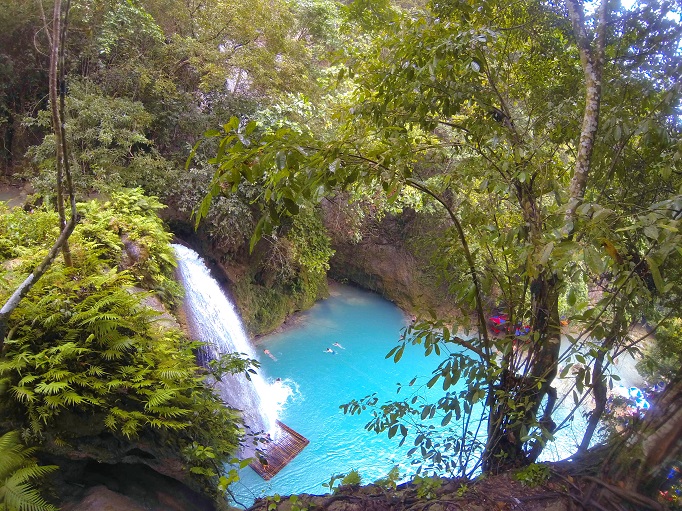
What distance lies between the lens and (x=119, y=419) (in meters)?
2.50

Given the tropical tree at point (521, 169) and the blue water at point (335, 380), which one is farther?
the blue water at point (335, 380)

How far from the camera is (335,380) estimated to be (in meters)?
8.08

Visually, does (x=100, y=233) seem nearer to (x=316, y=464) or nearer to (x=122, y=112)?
(x=122, y=112)

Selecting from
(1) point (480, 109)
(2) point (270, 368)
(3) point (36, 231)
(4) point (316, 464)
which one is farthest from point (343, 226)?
(1) point (480, 109)

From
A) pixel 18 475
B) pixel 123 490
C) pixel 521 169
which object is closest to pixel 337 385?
pixel 123 490

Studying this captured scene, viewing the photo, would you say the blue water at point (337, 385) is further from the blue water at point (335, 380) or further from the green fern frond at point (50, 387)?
the green fern frond at point (50, 387)

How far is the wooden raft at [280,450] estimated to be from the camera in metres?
5.64

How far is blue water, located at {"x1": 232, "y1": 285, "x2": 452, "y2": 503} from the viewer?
19.0 ft

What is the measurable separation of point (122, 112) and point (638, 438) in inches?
315

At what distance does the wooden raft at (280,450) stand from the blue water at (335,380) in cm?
8

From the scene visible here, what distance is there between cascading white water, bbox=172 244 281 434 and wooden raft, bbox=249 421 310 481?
0.20 meters

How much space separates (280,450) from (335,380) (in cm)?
218

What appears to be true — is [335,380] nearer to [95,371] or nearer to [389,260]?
[389,260]

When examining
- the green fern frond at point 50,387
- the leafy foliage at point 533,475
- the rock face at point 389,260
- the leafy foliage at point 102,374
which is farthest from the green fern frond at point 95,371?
the rock face at point 389,260
